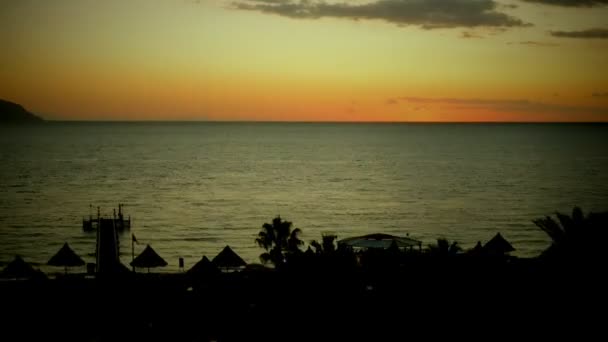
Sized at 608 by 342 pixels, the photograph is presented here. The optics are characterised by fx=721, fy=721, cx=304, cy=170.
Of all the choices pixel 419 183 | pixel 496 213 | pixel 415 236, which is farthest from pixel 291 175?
pixel 415 236

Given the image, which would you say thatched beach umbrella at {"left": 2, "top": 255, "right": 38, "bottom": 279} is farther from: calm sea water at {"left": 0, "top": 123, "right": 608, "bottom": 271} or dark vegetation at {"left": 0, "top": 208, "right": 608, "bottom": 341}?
calm sea water at {"left": 0, "top": 123, "right": 608, "bottom": 271}

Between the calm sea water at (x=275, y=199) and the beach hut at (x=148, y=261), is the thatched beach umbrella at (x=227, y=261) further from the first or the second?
the calm sea water at (x=275, y=199)

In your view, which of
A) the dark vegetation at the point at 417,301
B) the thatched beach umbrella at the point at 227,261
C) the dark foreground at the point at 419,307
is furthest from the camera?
the thatched beach umbrella at the point at 227,261

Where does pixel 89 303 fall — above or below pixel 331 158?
below

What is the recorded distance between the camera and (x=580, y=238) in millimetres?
21688

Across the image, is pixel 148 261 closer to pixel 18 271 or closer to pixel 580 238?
pixel 18 271

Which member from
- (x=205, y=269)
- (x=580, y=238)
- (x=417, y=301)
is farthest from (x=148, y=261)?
(x=580, y=238)

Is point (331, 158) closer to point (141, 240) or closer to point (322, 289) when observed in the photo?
point (141, 240)

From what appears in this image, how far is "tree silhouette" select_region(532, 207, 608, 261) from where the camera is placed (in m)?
21.0

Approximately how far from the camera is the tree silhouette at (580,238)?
21000mm

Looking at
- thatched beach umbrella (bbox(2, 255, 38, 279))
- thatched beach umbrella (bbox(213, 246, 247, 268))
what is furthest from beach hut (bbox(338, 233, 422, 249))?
thatched beach umbrella (bbox(2, 255, 38, 279))

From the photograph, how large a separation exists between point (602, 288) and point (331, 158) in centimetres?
15751

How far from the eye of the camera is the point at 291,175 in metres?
125

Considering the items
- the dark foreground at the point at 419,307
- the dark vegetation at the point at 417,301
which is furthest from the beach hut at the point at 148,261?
the dark foreground at the point at 419,307
